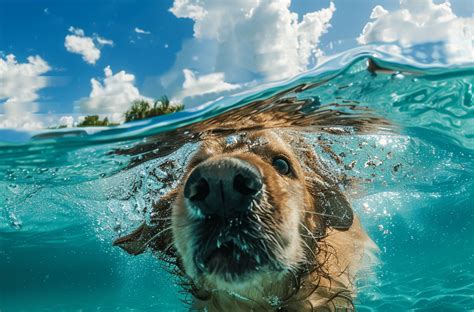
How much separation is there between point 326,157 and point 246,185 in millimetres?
5945

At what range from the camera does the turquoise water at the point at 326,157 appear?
703 cm

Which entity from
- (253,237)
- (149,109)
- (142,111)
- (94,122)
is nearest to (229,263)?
(253,237)

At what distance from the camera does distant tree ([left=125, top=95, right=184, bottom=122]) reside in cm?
673

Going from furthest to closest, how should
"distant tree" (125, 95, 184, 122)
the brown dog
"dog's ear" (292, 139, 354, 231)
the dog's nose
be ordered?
"distant tree" (125, 95, 184, 122)
"dog's ear" (292, 139, 354, 231)
the brown dog
the dog's nose

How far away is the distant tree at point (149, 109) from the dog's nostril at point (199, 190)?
395 centimetres

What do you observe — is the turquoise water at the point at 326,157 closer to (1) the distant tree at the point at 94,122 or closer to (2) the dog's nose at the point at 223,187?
(1) the distant tree at the point at 94,122

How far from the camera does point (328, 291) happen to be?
436 cm

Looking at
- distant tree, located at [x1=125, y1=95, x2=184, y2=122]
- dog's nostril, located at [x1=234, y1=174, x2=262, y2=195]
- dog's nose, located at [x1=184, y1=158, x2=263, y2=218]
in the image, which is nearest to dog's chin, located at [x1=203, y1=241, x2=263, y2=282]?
dog's nose, located at [x1=184, y1=158, x2=263, y2=218]

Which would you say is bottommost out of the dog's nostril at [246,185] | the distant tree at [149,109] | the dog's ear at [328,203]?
the dog's ear at [328,203]

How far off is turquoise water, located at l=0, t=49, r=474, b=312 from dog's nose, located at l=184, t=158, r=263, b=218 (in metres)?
2.38

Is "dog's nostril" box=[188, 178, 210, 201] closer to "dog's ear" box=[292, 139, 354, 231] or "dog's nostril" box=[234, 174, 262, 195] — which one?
"dog's nostril" box=[234, 174, 262, 195]

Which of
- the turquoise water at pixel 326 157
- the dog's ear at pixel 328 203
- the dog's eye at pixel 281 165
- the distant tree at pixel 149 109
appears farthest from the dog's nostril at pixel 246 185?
the distant tree at pixel 149 109

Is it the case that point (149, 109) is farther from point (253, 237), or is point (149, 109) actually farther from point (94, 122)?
point (253, 237)

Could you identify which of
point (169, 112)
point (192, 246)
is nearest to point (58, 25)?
point (169, 112)
